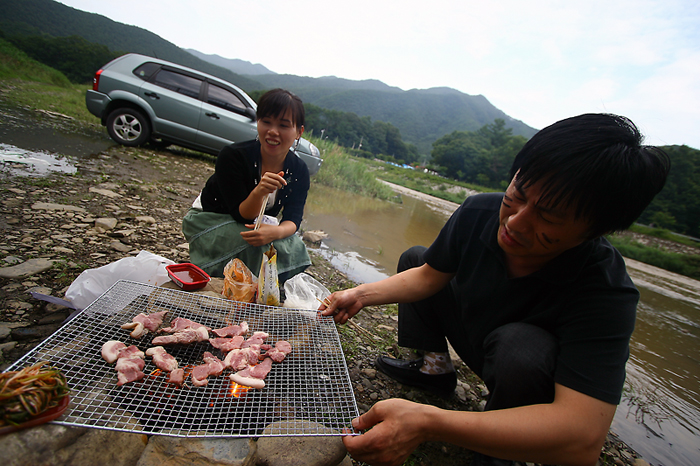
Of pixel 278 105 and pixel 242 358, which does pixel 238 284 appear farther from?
pixel 278 105

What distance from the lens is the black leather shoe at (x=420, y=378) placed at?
2156 millimetres

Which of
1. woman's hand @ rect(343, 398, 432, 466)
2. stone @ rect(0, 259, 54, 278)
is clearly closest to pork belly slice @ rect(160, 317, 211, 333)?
woman's hand @ rect(343, 398, 432, 466)

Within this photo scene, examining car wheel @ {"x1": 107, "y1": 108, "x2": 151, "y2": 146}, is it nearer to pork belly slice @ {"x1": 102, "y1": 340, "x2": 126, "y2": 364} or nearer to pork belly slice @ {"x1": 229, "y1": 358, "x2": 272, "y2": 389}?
pork belly slice @ {"x1": 102, "y1": 340, "x2": 126, "y2": 364}

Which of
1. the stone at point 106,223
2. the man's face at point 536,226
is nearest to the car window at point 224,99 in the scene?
the stone at point 106,223

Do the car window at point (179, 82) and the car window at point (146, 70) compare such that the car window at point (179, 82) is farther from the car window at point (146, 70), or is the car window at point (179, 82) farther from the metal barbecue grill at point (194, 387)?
the metal barbecue grill at point (194, 387)

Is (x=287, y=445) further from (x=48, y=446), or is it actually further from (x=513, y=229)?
(x=513, y=229)

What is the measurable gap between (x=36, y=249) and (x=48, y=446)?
2219mm

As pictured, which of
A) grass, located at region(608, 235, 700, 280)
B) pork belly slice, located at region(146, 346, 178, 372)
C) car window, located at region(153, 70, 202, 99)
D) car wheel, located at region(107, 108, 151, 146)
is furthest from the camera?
grass, located at region(608, 235, 700, 280)

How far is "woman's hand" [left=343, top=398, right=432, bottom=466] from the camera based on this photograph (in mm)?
1168

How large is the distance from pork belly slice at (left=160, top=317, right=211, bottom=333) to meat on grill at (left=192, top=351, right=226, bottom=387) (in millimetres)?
206

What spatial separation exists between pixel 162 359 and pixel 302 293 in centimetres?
129

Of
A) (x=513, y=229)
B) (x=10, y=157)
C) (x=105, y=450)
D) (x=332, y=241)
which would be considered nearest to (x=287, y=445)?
(x=105, y=450)

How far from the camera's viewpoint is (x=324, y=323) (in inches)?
81.2

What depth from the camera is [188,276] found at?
2232mm
